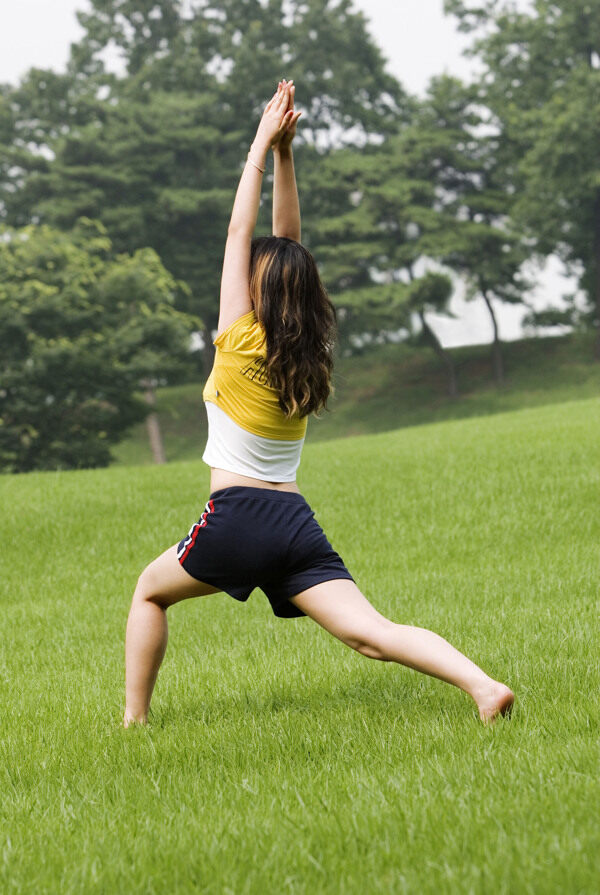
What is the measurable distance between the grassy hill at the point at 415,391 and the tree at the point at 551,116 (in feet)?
7.81

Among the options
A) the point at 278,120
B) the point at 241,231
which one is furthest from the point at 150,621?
the point at 278,120

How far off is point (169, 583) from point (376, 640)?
90 cm

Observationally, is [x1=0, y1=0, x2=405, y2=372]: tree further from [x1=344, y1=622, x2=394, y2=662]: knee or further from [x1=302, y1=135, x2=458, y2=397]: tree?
[x1=344, y1=622, x2=394, y2=662]: knee

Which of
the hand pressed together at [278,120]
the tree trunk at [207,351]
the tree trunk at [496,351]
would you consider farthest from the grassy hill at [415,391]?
the hand pressed together at [278,120]

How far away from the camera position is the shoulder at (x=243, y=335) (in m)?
3.60

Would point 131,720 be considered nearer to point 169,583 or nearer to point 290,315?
point 169,583

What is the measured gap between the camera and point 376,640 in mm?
3465

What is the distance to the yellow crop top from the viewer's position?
3.61m

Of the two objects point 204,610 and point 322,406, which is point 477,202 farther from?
point 322,406

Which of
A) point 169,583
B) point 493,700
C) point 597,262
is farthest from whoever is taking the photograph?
point 597,262

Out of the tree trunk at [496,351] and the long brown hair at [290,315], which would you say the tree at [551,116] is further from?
the long brown hair at [290,315]

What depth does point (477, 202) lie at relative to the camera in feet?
130

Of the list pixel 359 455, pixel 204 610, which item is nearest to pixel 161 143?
pixel 359 455

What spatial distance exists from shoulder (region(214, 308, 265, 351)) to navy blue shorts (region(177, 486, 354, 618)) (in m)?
0.56
